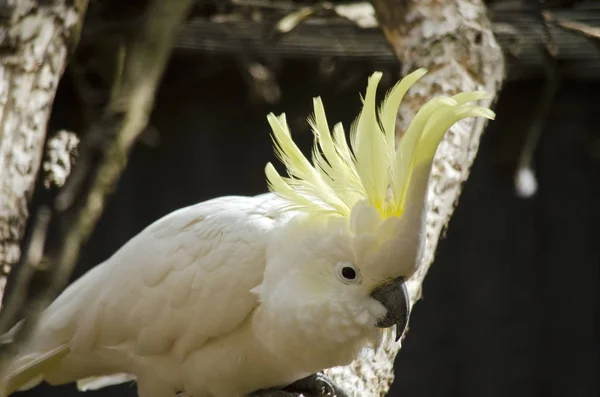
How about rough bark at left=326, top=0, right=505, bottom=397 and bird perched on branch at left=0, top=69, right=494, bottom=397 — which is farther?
rough bark at left=326, top=0, right=505, bottom=397

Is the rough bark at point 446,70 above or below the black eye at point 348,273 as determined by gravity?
above

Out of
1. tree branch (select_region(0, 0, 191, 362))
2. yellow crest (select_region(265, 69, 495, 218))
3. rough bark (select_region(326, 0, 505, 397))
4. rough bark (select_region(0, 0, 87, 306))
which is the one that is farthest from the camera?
rough bark (select_region(326, 0, 505, 397))

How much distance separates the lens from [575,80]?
4855mm

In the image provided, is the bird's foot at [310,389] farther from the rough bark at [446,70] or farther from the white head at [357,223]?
the white head at [357,223]

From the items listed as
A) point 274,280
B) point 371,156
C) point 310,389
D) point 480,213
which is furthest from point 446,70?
point 480,213

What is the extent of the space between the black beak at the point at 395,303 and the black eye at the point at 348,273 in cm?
7

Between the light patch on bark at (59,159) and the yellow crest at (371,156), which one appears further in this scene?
the yellow crest at (371,156)

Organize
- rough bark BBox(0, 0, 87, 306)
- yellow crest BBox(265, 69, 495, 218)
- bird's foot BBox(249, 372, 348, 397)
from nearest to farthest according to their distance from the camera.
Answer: rough bark BBox(0, 0, 87, 306) < yellow crest BBox(265, 69, 495, 218) < bird's foot BBox(249, 372, 348, 397)

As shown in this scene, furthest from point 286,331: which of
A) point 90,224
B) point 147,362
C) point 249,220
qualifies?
point 90,224

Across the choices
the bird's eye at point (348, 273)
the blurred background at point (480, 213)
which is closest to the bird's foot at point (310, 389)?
the bird's eye at point (348, 273)

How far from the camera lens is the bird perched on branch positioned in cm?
192

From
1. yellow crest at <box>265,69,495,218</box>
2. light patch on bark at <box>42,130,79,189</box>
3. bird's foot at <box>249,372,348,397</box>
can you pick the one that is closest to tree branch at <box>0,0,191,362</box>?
light patch on bark at <box>42,130,79,189</box>

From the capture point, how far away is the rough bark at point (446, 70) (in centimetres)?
241

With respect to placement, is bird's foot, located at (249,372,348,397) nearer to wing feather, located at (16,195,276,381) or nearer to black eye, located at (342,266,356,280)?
wing feather, located at (16,195,276,381)
